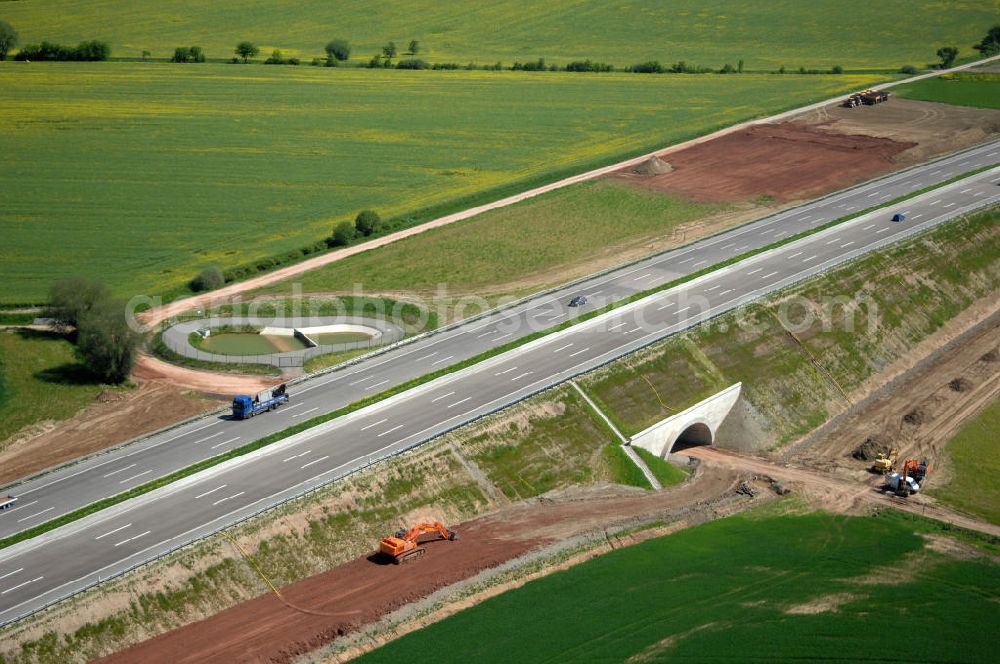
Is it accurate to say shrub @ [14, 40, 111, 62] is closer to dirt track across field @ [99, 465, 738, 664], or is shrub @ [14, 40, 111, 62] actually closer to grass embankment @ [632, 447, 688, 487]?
grass embankment @ [632, 447, 688, 487]

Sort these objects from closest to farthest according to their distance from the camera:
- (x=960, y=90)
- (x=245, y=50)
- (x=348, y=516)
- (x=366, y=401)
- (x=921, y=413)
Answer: (x=348, y=516), (x=366, y=401), (x=921, y=413), (x=960, y=90), (x=245, y=50)

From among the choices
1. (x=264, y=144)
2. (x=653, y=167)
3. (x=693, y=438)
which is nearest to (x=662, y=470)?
(x=693, y=438)

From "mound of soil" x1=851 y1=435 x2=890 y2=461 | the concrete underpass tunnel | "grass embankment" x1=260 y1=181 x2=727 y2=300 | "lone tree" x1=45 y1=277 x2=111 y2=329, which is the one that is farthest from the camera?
"grass embankment" x1=260 y1=181 x2=727 y2=300

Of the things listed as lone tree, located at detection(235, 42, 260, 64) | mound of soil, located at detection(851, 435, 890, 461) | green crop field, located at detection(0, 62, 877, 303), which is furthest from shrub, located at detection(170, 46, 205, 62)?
mound of soil, located at detection(851, 435, 890, 461)

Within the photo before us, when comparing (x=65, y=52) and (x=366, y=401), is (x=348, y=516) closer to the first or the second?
(x=366, y=401)

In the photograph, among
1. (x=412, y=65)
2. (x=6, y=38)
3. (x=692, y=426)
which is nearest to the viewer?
(x=692, y=426)

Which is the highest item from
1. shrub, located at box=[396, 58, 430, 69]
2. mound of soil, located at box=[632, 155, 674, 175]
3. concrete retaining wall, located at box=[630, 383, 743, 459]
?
shrub, located at box=[396, 58, 430, 69]

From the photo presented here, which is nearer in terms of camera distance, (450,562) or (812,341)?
(450,562)
